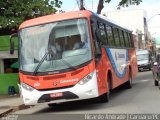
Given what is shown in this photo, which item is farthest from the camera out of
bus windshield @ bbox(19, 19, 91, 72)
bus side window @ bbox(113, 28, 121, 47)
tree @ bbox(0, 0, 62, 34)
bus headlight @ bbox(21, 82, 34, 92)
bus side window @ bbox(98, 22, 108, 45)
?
tree @ bbox(0, 0, 62, 34)

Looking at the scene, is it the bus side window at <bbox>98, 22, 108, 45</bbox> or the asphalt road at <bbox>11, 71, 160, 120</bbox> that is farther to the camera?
the bus side window at <bbox>98, 22, 108, 45</bbox>

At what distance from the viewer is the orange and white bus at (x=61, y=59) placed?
47.2 ft

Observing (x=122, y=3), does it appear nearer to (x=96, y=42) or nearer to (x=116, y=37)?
(x=116, y=37)

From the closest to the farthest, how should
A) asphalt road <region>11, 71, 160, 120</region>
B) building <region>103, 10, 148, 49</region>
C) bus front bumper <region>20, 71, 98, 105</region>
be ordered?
asphalt road <region>11, 71, 160, 120</region>
bus front bumper <region>20, 71, 98, 105</region>
building <region>103, 10, 148, 49</region>

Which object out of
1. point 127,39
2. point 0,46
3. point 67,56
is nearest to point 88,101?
point 67,56

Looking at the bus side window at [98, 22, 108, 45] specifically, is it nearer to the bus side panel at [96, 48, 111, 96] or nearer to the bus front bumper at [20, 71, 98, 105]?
the bus side panel at [96, 48, 111, 96]

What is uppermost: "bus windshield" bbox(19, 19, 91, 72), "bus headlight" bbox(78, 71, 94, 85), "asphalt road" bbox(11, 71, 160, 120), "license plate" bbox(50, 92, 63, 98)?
"bus windshield" bbox(19, 19, 91, 72)

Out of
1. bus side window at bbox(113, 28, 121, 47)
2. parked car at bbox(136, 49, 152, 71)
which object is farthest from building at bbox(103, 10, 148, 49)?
bus side window at bbox(113, 28, 121, 47)

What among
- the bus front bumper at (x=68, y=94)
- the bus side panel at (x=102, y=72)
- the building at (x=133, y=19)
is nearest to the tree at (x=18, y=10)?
the bus side panel at (x=102, y=72)

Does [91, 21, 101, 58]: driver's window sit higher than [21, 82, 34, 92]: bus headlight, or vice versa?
[91, 21, 101, 58]: driver's window

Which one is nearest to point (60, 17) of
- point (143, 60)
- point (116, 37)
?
point (116, 37)

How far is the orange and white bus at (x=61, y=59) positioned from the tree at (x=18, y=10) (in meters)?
11.0

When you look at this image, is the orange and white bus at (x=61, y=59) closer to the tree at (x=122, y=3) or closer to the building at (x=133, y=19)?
the tree at (x=122, y=3)

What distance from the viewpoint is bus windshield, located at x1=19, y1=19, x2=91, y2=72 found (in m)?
14.6
